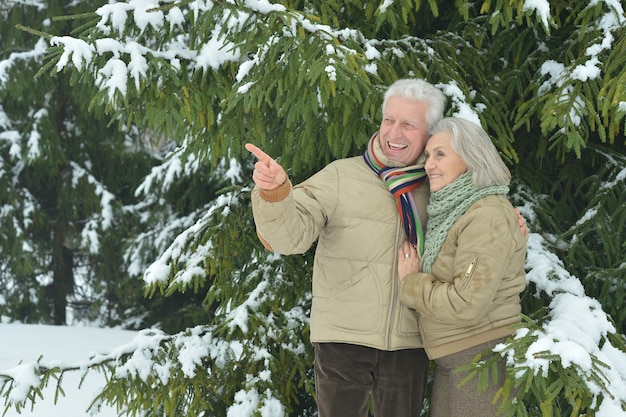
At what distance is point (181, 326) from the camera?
8.93m

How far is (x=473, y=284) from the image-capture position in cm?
252

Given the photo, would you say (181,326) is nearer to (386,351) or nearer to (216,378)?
(216,378)

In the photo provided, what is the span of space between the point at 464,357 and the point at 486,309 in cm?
23

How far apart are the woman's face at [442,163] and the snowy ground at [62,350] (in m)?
4.10

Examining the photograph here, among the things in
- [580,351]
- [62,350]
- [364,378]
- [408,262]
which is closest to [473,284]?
[408,262]

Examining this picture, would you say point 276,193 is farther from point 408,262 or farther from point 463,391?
point 463,391

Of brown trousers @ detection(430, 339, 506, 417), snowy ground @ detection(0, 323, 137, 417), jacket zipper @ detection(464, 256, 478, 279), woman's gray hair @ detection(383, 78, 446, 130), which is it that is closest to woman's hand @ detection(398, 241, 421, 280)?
jacket zipper @ detection(464, 256, 478, 279)

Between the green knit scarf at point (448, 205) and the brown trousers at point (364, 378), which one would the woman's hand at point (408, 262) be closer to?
the green knit scarf at point (448, 205)

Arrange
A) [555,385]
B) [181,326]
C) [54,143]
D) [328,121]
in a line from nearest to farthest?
[555,385] → [328,121] → [181,326] → [54,143]

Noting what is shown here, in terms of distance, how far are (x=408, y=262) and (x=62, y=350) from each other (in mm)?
6044

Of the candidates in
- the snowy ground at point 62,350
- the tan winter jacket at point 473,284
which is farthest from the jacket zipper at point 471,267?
the snowy ground at point 62,350

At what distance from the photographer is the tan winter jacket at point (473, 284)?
2533mm

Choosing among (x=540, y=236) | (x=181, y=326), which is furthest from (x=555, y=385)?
(x=181, y=326)

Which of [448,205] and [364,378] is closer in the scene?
[448,205]
